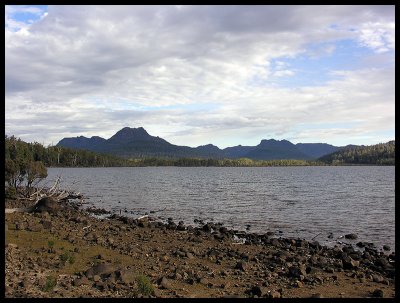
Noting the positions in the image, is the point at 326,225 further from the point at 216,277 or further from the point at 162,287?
the point at 162,287

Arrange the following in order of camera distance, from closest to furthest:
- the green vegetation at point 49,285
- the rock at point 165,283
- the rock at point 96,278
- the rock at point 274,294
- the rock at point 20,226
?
the green vegetation at point 49,285
the rock at point 274,294
the rock at point 96,278
the rock at point 165,283
the rock at point 20,226

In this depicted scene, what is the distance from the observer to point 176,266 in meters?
19.8

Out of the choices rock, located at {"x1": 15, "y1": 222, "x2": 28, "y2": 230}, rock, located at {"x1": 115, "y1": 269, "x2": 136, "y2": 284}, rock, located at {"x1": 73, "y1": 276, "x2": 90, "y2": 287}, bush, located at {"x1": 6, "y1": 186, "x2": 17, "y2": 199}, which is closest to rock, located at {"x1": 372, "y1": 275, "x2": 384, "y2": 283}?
rock, located at {"x1": 115, "y1": 269, "x2": 136, "y2": 284}

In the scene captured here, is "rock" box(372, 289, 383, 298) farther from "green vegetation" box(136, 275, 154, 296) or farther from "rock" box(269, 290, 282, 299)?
"green vegetation" box(136, 275, 154, 296)

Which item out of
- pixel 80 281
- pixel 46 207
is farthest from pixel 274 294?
pixel 46 207

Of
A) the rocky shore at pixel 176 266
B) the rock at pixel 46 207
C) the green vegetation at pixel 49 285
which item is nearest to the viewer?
the green vegetation at pixel 49 285

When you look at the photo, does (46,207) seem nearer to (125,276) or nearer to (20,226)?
(20,226)

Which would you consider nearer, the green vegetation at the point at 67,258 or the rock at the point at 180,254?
the green vegetation at the point at 67,258

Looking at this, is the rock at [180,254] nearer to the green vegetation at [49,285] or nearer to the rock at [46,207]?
the green vegetation at [49,285]

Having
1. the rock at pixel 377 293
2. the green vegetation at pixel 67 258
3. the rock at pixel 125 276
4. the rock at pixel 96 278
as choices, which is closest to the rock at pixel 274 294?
the rock at pixel 377 293

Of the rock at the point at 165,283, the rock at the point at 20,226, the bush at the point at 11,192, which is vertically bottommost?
the rock at the point at 165,283

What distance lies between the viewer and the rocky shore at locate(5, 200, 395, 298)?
15227mm

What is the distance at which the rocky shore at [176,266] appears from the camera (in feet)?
50.0
